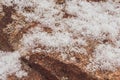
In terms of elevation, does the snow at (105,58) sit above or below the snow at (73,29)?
below

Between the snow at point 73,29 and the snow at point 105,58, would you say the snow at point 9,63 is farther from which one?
the snow at point 105,58

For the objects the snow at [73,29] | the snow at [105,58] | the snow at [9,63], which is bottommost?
the snow at [9,63]

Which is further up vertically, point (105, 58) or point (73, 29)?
point (73, 29)

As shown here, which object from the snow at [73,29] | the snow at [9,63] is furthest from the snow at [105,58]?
the snow at [9,63]

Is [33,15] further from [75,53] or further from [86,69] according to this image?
[86,69]

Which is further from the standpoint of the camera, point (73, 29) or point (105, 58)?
point (73, 29)

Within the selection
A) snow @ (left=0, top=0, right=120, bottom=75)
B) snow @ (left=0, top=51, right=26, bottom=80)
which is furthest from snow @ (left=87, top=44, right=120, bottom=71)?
snow @ (left=0, top=51, right=26, bottom=80)

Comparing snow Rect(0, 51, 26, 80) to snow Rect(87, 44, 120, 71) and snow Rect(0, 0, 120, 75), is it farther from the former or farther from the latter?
snow Rect(87, 44, 120, 71)

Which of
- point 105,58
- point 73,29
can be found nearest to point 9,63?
point 73,29

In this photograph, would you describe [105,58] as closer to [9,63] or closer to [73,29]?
[73,29]

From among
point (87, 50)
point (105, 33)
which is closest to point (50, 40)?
point (87, 50)

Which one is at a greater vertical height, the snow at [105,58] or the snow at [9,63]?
the snow at [105,58]
